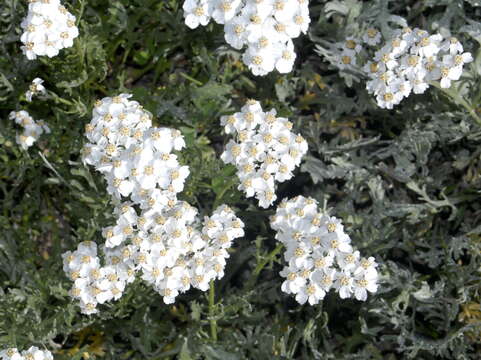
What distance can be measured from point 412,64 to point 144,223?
1.41 m

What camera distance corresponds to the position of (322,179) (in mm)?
3475

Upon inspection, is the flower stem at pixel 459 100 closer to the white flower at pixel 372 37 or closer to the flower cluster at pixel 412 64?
the flower cluster at pixel 412 64

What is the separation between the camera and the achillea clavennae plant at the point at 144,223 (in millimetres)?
2668

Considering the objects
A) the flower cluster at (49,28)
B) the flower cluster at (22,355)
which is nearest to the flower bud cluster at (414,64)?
the flower cluster at (49,28)

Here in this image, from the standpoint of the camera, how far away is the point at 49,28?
2.85m

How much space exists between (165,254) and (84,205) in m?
0.92

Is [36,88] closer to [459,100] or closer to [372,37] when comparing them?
[372,37]

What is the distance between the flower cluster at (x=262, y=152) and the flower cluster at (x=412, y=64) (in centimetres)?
62

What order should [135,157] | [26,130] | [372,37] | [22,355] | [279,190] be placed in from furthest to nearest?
[279,190], [372,37], [26,130], [22,355], [135,157]

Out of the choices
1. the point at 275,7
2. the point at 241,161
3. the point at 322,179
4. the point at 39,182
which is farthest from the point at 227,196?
the point at 39,182

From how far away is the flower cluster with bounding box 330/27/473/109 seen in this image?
9.92ft

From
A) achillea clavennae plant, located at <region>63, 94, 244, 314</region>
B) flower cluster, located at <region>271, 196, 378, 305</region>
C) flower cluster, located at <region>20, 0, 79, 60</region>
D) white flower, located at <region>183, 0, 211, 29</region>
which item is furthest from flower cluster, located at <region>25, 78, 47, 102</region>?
flower cluster, located at <region>271, 196, 378, 305</region>

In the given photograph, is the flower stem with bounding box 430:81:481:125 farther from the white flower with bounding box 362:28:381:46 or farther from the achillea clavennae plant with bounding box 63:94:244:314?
the achillea clavennae plant with bounding box 63:94:244:314

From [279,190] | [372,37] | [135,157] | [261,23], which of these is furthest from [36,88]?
[372,37]
